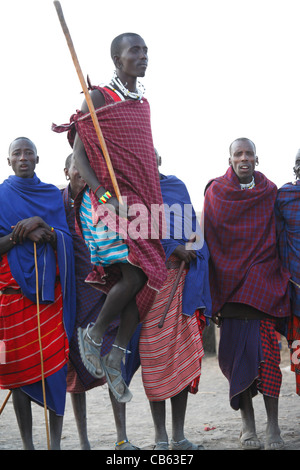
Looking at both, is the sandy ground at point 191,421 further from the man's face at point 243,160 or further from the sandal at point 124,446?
the man's face at point 243,160

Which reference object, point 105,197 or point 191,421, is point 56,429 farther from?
point 191,421

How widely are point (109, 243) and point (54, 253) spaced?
1.20 meters

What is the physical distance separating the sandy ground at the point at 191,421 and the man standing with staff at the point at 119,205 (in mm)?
1783

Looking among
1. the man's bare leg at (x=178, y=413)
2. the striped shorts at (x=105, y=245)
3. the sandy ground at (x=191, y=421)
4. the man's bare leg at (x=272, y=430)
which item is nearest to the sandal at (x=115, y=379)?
the striped shorts at (x=105, y=245)

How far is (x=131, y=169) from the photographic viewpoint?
16.4 feet

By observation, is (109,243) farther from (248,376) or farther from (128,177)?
(248,376)

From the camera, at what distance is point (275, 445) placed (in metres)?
6.02

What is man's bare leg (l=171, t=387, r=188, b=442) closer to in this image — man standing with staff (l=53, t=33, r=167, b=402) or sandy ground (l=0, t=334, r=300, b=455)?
sandy ground (l=0, t=334, r=300, b=455)

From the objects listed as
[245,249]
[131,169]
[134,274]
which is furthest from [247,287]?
[131,169]

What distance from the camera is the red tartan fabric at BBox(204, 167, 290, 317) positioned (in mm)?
6215

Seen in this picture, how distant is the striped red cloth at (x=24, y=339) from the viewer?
5.61 m

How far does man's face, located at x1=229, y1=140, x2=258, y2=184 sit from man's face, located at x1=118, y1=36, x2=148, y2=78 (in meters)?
1.78

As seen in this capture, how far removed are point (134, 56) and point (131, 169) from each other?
0.81 m

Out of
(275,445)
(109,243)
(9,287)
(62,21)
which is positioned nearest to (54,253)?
(9,287)
